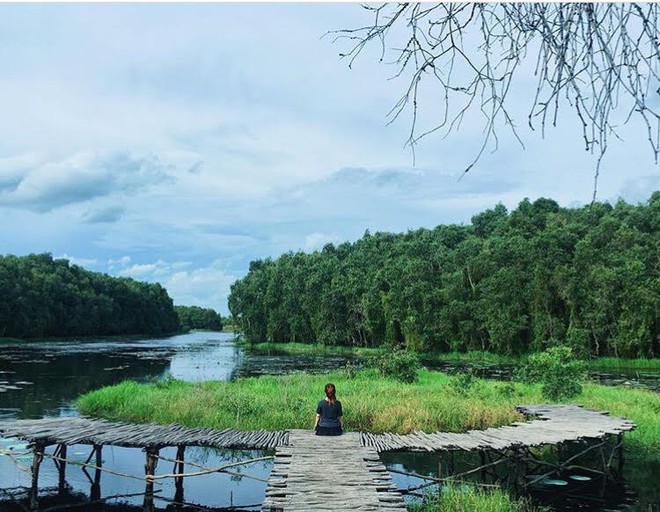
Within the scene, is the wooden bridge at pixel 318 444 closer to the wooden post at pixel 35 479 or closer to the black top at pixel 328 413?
the wooden post at pixel 35 479

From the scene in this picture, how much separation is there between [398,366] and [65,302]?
249 ft

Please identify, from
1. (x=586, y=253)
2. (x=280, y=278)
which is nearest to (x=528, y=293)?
(x=586, y=253)

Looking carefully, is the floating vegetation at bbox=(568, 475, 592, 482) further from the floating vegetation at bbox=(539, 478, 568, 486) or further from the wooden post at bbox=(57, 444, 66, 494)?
the wooden post at bbox=(57, 444, 66, 494)

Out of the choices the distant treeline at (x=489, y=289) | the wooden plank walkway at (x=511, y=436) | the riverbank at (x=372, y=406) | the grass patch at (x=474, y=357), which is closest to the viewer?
the wooden plank walkway at (x=511, y=436)

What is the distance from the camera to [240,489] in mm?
15836

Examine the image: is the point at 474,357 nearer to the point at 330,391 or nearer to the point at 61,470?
the point at 61,470

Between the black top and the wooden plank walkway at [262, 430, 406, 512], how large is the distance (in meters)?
0.44

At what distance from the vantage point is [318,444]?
1298 cm

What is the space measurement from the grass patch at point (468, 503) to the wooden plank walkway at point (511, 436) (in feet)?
3.07

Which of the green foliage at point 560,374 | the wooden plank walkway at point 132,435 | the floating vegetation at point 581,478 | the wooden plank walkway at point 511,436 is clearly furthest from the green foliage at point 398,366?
the wooden plank walkway at point 132,435

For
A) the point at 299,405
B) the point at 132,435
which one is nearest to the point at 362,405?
the point at 299,405

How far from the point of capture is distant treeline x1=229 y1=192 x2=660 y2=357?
2158 inches

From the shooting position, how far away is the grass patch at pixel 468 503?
1151 centimetres

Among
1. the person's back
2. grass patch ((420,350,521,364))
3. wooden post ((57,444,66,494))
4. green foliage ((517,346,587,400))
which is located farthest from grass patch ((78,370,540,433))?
grass patch ((420,350,521,364))
